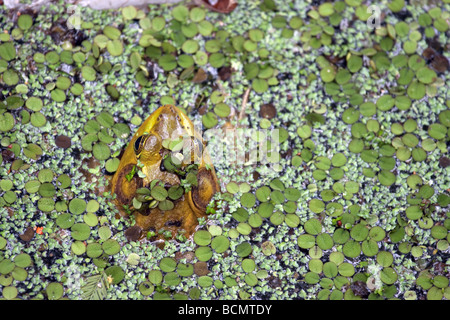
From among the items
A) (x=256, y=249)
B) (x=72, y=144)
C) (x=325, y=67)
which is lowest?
(x=256, y=249)

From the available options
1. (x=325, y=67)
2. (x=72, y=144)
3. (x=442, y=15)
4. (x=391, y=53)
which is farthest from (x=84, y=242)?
(x=442, y=15)

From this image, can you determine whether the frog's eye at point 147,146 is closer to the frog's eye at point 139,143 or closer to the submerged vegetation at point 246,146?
the frog's eye at point 139,143

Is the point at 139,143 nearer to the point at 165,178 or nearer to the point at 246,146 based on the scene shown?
the point at 165,178

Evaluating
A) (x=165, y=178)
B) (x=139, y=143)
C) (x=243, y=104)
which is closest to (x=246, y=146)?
(x=243, y=104)

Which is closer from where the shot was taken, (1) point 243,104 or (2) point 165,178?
(2) point 165,178

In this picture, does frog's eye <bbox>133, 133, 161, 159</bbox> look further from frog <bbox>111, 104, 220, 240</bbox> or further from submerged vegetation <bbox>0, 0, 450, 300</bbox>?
submerged vegetation <bbox>0, 0, 450, 300</bbox>

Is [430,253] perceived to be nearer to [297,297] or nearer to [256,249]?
[297,297]

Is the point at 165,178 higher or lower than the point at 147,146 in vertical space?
lower
